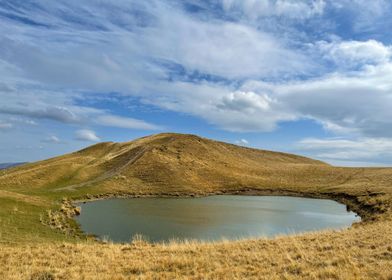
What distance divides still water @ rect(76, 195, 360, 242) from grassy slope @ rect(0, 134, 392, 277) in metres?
4.67

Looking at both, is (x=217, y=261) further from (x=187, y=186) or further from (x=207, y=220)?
(x=187, y=186)

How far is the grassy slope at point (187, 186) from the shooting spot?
1523 centimetres

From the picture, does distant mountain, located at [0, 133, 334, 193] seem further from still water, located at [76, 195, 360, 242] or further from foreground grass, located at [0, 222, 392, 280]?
foreground grass, located at [0, 222, 392, 280]

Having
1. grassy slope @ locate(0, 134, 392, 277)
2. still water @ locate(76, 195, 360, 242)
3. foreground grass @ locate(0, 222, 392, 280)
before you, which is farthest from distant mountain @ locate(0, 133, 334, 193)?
foreground grass @ locate(0, 222, 392, 280)

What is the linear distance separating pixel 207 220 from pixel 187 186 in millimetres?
38582

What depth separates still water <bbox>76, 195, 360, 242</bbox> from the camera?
34812mm

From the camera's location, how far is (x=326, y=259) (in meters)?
13.7

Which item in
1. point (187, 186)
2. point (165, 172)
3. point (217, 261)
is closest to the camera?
point (217, 261)

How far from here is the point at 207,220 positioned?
144 feet

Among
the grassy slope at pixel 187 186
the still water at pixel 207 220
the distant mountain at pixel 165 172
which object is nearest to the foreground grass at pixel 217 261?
the grassy slope at pixel 187 186

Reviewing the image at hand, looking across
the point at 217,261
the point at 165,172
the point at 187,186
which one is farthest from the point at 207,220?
the point at 165,172

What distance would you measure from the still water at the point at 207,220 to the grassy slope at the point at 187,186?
467 cm

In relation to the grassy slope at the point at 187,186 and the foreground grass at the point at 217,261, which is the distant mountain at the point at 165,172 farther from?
the foreground grass at the point at 217,261

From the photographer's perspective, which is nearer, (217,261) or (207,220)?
(217,261)
